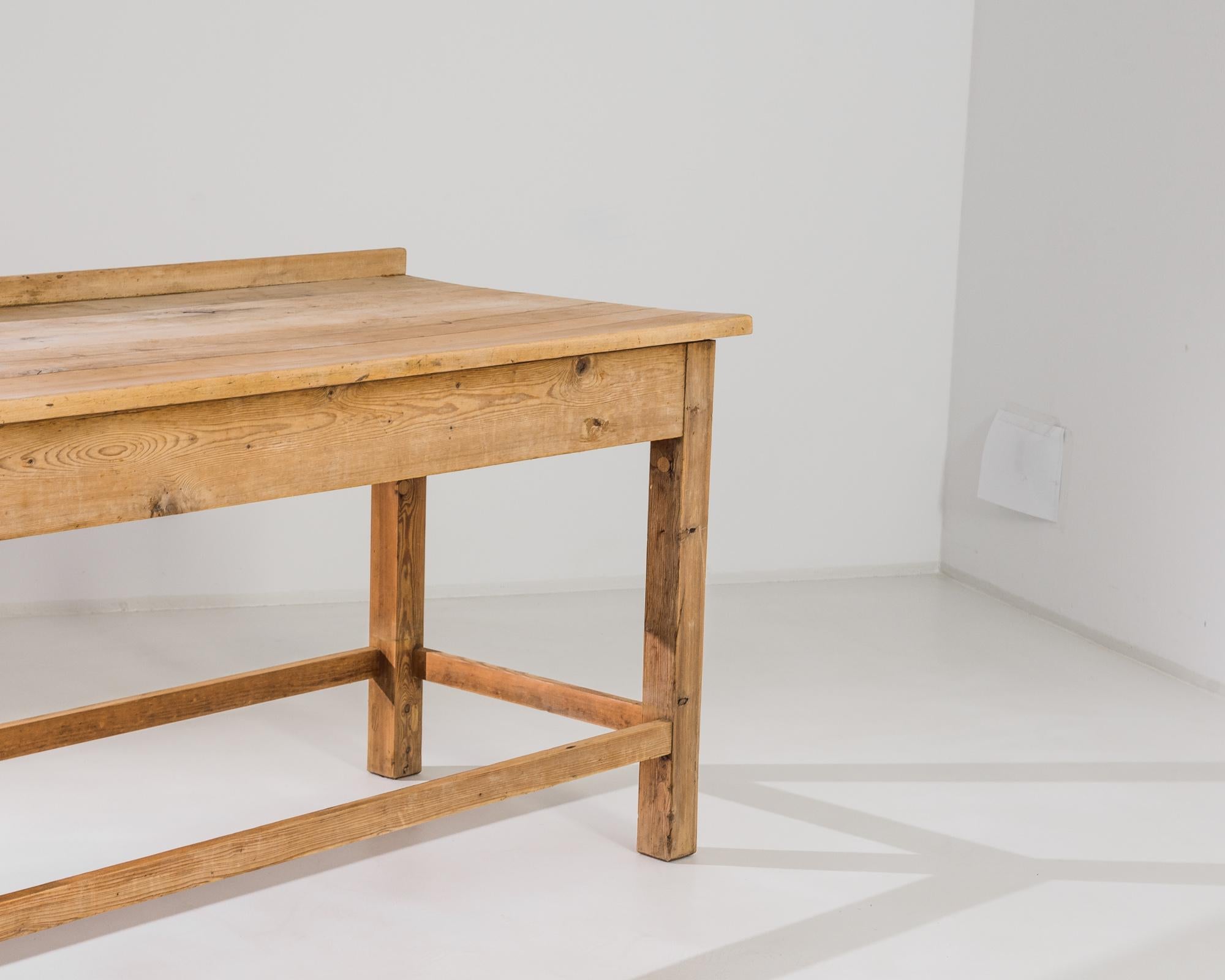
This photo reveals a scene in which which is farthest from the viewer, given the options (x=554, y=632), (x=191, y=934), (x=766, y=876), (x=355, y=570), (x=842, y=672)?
(x=355, y=570)

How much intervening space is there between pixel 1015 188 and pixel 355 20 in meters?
1.92

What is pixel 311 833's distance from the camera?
2258mm

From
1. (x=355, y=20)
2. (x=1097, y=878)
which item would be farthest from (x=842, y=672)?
(x=355, y=20)

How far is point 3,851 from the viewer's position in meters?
2.77

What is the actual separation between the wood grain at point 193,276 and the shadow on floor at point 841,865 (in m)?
1.02

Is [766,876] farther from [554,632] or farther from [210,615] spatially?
[210,615]

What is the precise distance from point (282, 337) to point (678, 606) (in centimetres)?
82

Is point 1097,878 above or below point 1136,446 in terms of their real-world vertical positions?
below

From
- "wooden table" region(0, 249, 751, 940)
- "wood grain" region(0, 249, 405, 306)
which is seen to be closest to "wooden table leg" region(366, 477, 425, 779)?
"wooden table" region(0, 249, 751, 940)

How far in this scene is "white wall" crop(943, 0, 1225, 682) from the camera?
383 centimetres

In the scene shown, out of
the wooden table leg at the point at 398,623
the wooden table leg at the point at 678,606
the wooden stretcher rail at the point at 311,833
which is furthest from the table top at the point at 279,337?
the wooden stretcher rail at the point at 311,833

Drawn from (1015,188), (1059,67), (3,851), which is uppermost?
(1059,67)

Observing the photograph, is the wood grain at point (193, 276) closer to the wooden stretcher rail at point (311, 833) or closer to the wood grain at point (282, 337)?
the wood grain at point (282, 337)

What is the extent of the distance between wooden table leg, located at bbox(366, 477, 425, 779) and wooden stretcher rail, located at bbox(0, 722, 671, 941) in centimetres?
59
